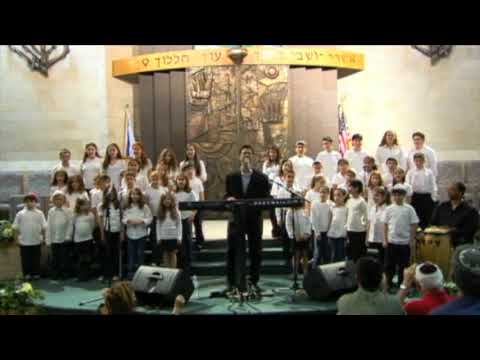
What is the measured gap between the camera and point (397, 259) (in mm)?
8898

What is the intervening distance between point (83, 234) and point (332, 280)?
390 cm

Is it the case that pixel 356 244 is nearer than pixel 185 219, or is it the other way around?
pixel 356 244

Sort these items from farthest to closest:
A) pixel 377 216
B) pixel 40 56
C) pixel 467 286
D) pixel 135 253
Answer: pixel 40 56
pixel 135 253
pixel 377 216
pixel 467 286

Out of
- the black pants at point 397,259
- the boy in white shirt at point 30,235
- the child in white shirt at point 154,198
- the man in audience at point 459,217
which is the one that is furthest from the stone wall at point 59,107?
the man in audience at point 459,217

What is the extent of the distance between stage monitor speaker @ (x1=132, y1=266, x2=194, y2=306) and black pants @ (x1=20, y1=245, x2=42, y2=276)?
9.37 ft

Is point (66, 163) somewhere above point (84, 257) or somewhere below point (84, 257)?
above

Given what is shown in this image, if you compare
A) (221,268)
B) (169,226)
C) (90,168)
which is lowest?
(221,268)

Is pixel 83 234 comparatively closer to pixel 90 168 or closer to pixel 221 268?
pixel 90 168

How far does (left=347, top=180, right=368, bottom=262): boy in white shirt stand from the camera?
919 centimetres

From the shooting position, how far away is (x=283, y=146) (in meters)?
13.2

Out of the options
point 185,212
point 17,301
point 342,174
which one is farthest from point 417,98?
point 17,301

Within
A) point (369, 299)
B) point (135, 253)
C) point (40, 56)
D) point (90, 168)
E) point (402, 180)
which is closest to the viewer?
point (369, 299)
